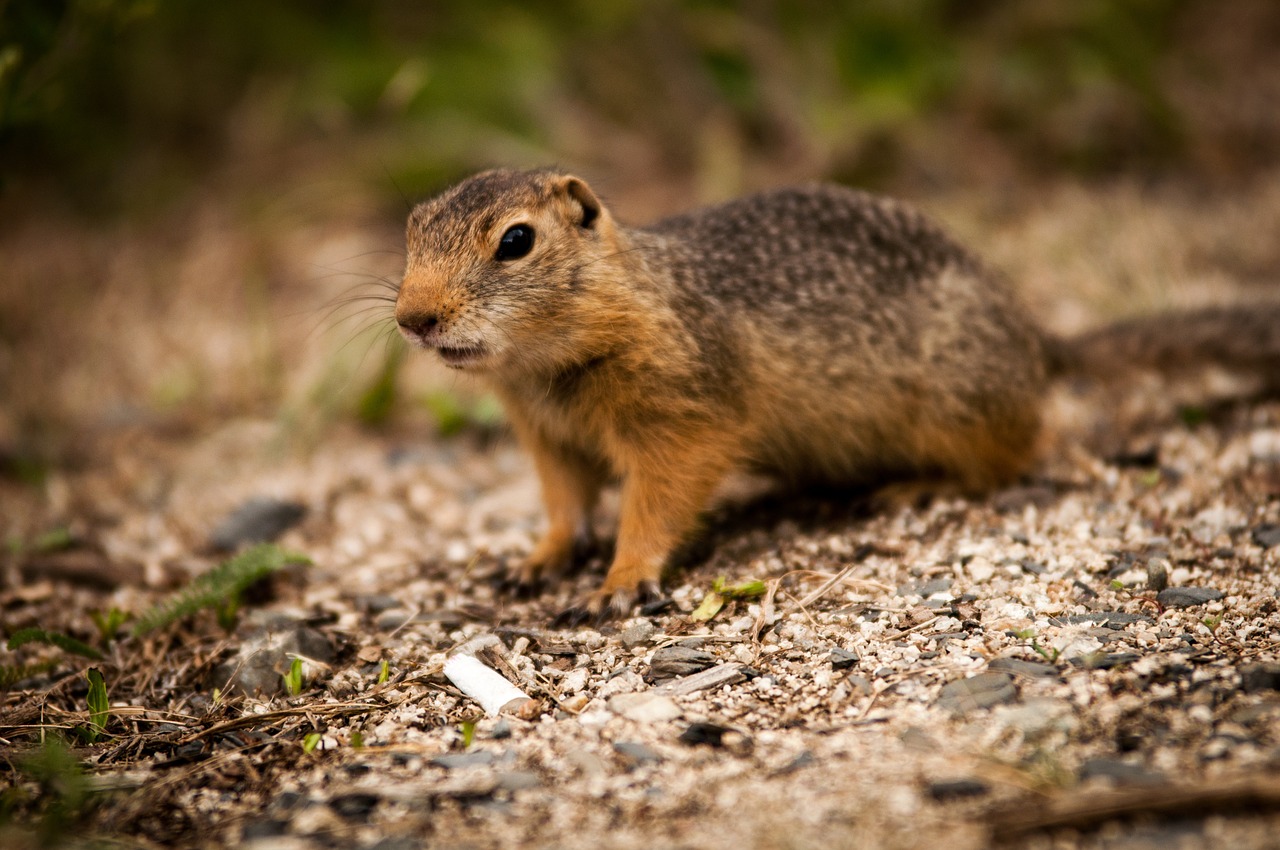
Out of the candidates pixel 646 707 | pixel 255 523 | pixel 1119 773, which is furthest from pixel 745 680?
pixel 255 523

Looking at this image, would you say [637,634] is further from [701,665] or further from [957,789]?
[957,789]

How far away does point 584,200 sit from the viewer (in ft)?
15.4

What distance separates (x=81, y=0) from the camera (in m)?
5.16

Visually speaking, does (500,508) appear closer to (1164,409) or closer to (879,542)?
(879,542)

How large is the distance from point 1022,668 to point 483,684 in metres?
1.85

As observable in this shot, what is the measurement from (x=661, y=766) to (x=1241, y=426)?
13.1 feet

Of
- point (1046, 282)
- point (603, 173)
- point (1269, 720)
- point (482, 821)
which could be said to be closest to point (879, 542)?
point (1269, 720)

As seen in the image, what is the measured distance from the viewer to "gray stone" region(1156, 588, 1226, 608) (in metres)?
3.90

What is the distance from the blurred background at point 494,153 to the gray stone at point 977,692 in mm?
4087

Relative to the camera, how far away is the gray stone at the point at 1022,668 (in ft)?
11.3

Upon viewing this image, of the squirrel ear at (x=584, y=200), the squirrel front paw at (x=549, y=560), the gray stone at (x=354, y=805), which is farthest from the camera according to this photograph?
the squirrel front paw at (x=549, y=560)

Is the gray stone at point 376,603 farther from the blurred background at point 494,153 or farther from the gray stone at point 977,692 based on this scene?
the gray stone at point 977,692

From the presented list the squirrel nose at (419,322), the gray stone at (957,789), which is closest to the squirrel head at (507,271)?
the squirrel nose at (419,322)

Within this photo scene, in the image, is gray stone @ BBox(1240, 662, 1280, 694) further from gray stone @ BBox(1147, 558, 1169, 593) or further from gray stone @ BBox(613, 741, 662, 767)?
gray stone @ BBox(613, 741, 662, 767)
